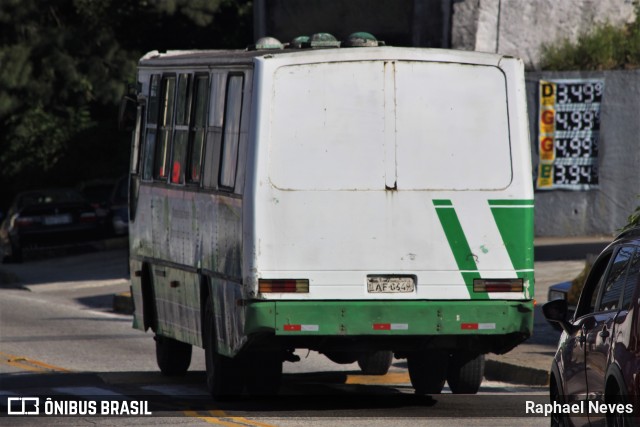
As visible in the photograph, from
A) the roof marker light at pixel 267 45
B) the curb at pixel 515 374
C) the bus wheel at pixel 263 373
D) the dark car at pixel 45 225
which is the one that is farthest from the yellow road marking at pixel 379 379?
the dark car at pixel 45 225

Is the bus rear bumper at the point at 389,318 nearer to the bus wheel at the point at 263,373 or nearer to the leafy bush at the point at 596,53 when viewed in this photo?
the bus wheel at the point at 263,373

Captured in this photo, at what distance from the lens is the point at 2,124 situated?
45.7 metres

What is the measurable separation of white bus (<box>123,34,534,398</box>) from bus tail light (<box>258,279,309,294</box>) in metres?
0.01

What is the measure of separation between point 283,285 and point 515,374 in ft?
14.1

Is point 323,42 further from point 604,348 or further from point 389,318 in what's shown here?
point 604,348

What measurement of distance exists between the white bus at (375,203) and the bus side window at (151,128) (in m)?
2.69

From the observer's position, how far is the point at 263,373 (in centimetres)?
1352

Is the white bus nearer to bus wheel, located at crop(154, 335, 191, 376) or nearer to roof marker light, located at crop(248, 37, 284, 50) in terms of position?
roof marker light, located at crop(248, 37, 284, 50)

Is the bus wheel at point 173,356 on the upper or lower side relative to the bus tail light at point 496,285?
lower

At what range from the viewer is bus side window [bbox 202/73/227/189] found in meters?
13.5

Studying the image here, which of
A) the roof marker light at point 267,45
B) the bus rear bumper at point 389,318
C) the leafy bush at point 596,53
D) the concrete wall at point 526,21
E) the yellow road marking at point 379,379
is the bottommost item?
the yellow road marking at point 379,379

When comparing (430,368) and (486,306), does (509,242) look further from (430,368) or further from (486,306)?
(430,368)

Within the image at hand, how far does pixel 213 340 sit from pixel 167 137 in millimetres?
2588

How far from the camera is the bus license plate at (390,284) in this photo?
12.6 m
